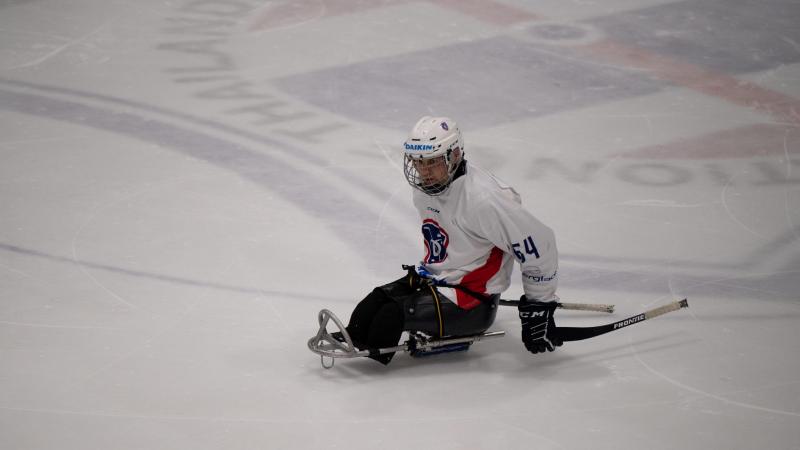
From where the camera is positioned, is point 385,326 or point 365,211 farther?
point 365,211

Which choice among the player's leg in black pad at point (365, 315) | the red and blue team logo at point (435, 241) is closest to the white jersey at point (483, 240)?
the red and blue team logo at point (435, 241)

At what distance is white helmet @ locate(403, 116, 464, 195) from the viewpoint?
13.5ft

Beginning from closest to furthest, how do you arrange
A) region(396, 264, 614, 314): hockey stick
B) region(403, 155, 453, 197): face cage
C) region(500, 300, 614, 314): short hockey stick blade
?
region(403, 155, 453, 197): face cage
region(396, 264, 614, 314): hockey stick
region(500, 300, 614, 314): short hockey stick blade

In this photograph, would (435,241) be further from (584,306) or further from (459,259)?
(584,306)

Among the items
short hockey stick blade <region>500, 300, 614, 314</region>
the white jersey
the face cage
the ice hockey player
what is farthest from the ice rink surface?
the face cage

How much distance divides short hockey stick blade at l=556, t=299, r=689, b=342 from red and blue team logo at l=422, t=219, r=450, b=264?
0.53m

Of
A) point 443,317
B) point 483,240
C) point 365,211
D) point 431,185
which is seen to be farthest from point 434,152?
point 365,211

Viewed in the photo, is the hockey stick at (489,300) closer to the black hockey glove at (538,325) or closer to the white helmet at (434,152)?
the black hockey glove at (538,325)

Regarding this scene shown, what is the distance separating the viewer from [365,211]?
5758mm

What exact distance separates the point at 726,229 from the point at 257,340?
2396 millimetres

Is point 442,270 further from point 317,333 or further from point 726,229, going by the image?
point 726,229

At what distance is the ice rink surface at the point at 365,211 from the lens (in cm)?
405

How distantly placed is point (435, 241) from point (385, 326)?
15.7 inches

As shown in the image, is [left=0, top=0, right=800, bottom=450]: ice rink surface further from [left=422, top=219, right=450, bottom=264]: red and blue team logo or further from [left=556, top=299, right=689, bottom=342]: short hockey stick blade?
[left=422, top=219, right=450, bottom=264]: red and blue team logo
